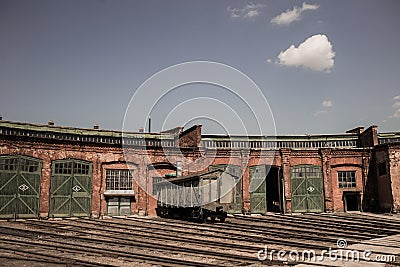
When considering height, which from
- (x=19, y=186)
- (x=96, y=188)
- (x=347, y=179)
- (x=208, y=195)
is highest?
(x=347, y=179)

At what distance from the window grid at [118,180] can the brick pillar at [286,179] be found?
11.5 m

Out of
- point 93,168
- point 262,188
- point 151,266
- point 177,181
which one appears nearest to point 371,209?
point 262,188

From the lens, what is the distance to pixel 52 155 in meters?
22.2

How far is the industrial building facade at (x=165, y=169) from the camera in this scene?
70.3ft

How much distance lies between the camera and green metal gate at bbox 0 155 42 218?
67.1ft

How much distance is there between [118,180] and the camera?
78.5ft

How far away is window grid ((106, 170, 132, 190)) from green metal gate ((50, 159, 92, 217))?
4.16ft

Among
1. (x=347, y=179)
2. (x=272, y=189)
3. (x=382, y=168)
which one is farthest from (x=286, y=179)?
(x=382, y=168)

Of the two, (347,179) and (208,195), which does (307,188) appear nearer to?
(347,179)

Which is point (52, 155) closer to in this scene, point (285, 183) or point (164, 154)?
point (164, 154)

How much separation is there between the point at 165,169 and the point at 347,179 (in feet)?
46.2

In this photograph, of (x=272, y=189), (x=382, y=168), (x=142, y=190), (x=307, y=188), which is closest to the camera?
(x=142, y=190)

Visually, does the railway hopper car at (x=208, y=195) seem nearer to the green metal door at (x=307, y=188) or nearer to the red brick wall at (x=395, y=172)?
the green metal door at (x=307, y=188)

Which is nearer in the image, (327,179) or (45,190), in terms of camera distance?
(45,190)
